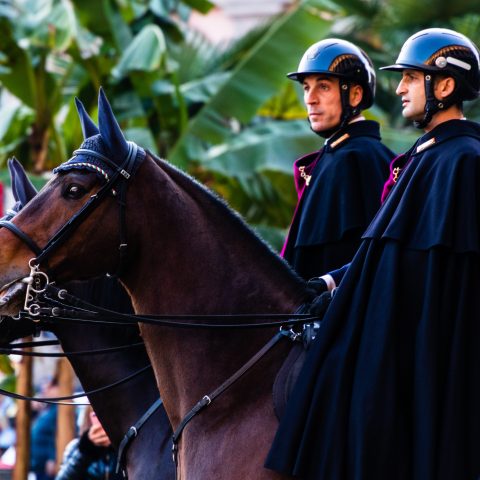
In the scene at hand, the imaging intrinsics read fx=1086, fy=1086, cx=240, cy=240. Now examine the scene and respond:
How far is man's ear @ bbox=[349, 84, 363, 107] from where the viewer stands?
245 inches

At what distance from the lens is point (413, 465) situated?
433cm

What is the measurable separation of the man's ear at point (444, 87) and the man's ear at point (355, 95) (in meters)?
1.40

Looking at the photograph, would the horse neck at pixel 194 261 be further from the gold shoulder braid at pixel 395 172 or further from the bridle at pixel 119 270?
the gold shoulder braid at pixel 395 172

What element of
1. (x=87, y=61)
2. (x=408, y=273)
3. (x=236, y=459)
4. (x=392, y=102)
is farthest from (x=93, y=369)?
(x=392, y=102)

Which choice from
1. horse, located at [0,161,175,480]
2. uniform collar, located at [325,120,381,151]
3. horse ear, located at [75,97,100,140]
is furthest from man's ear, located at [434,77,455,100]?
horse, located at [0,161,175,480]

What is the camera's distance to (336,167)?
5.95 metres

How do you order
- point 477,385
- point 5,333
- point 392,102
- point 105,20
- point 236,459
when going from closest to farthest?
1. point 477,385
2. point 236,459
3. point 5,333
4. point 105,20
5. point 392,102

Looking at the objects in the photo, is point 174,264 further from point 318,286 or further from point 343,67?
point 343,67

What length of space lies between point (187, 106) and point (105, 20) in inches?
60.0

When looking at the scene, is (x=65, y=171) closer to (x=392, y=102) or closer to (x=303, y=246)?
(x=303, y=246)

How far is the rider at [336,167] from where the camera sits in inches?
230

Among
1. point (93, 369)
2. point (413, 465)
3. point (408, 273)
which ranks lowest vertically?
point (93, 369)

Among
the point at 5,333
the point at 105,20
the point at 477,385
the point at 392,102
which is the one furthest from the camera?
the point at 392,102

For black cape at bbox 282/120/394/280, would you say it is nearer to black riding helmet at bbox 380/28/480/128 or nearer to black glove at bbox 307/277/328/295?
black glove at bbox 307/277/328/295
